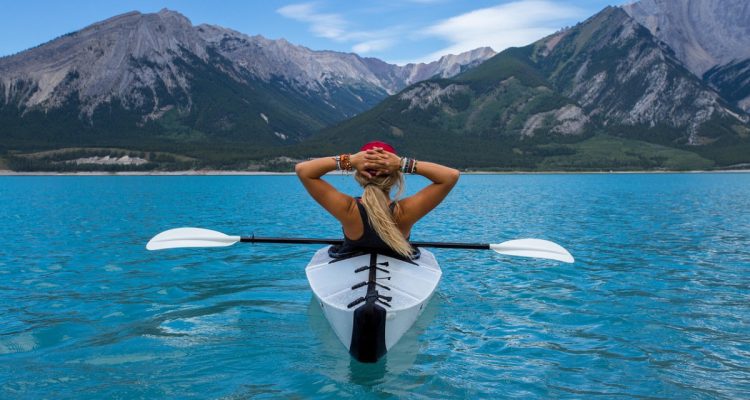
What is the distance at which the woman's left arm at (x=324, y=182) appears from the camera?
377 inches

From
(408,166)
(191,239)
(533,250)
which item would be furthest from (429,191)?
(191,239)

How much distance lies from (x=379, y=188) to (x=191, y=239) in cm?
824

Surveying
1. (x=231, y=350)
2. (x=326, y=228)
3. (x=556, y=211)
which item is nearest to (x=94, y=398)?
(x=231, y=350)

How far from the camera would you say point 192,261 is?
23938mm

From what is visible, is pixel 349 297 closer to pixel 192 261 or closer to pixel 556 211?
pixel 192 261

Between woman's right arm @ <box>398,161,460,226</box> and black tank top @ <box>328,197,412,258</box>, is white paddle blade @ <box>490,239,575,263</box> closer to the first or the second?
black tank top @ <box>328,197,412,258</box>

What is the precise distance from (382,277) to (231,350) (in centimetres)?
363

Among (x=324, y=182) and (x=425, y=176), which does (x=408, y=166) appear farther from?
(x=324, y=182)

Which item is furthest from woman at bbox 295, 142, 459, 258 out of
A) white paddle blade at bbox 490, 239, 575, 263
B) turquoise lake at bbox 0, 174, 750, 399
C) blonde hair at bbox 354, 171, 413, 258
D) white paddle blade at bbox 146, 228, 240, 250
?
white paddle blade at bbox 146, 228, 240, 250

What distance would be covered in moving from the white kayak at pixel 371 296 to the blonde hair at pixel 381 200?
841 mm

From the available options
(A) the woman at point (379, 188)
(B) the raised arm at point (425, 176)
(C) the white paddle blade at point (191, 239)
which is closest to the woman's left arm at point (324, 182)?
(A) the woman at point (379, 188)

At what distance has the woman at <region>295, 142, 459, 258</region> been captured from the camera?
9.58 metres

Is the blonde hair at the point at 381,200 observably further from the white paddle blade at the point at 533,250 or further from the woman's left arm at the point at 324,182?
the white paddle blade at the point at 533,250

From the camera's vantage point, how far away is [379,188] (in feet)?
32.1
